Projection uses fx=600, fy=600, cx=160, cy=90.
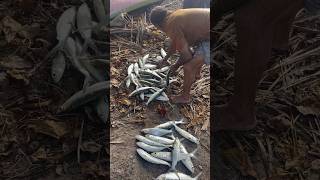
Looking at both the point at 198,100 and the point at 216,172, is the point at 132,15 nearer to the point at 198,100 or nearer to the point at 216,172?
the point at 198,100

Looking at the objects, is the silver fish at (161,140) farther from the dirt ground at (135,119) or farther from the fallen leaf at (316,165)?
the fallen leaf at (316,165)

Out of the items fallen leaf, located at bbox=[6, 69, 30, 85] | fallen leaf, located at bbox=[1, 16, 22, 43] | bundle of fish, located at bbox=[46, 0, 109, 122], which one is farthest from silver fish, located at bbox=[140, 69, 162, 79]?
fallen leaf, located at bbox=[1, 16, 22, 43]

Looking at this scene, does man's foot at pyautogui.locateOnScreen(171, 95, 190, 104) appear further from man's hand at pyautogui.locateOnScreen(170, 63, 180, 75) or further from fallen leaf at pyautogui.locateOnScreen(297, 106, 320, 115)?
fallen leaf at pyautogui.locateOnScreen(297, 106, 320, 115)

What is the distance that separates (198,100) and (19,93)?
844 millimetres

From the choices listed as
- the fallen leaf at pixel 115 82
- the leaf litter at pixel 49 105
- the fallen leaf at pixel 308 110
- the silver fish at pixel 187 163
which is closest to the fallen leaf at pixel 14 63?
the leaf litter at pixel 49 105

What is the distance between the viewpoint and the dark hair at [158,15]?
2126 millimetres

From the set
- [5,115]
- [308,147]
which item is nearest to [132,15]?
[5,115]

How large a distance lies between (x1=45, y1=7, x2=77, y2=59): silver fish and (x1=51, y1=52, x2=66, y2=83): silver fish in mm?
50

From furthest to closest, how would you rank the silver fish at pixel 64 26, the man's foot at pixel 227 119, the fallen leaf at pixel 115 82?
the silver fish at pixel 64 26, the man's foot at pixel 227 119, the fallen leaf at pixel 115 82

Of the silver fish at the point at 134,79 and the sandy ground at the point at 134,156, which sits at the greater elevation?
the silver fish at the point at 134,79

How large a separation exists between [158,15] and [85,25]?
1.80ft

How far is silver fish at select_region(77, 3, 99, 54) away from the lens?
2.51 meters

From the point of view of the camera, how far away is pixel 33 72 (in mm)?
2580

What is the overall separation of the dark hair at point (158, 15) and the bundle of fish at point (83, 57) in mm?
364
